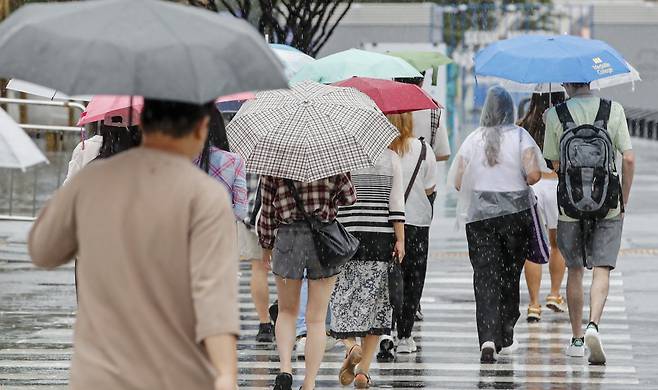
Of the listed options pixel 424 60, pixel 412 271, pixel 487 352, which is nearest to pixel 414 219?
pixel 412 271

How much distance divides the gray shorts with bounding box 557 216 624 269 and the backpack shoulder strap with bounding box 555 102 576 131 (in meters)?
0.63

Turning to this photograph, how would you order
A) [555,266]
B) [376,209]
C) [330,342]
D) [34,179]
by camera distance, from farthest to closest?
1. [34,179]
2. [555,266]
3. [330,342]
4. [376,209]

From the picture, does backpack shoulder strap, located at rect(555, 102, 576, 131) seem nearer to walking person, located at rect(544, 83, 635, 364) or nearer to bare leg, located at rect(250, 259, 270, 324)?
walking person, located at rect(544, 83, 635, 364)

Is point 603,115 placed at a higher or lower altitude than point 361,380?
higher

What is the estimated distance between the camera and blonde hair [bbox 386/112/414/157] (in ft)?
A: 31.0

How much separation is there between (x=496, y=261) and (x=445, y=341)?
112 cm

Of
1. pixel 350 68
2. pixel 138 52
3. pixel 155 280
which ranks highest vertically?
pixel 138 52

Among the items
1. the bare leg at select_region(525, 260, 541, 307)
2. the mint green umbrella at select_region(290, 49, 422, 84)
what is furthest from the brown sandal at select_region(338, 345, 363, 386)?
the bare leg at select_region(525, 260, 541, 307)

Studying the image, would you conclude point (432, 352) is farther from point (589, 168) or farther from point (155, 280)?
point (155, 280)

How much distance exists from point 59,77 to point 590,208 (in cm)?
595

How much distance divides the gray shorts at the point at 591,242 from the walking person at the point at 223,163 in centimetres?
265

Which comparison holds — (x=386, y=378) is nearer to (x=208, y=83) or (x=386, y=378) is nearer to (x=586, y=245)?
(x=586, y=245)

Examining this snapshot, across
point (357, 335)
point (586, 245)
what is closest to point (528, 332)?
point (586, 245)

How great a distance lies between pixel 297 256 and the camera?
8.31 metres
